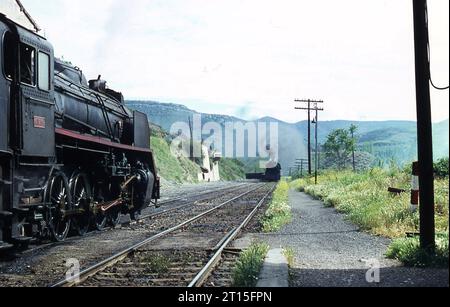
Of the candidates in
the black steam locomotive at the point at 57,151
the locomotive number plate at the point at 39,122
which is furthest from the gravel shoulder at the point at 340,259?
the locomotive number plate at the point at 39,122

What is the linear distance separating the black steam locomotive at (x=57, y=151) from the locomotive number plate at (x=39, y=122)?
0.04 ft

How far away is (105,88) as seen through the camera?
1548 cm

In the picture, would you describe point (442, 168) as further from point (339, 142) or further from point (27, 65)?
point (339, 142)

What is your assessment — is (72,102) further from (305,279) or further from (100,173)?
(305,279)

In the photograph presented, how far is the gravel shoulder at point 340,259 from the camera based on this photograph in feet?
20.8

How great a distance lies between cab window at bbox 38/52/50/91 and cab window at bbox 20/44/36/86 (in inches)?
8.0

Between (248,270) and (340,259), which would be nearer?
(248,270)

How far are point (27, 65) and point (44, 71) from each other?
→ 0.57 metres

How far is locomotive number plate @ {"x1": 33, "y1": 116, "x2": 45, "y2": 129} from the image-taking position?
29.6 ft

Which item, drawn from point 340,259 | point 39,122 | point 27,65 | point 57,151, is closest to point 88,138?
point 57,151

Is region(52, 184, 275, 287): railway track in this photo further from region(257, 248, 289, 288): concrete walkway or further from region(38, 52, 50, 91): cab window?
region(38, 52, 50, 91): cab window

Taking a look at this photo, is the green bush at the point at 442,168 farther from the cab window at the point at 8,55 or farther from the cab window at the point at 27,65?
the cab window at the point at 8,55

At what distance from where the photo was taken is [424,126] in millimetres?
7293

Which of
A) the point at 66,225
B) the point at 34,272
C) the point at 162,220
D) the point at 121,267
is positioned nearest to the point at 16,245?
the point at 34,272
